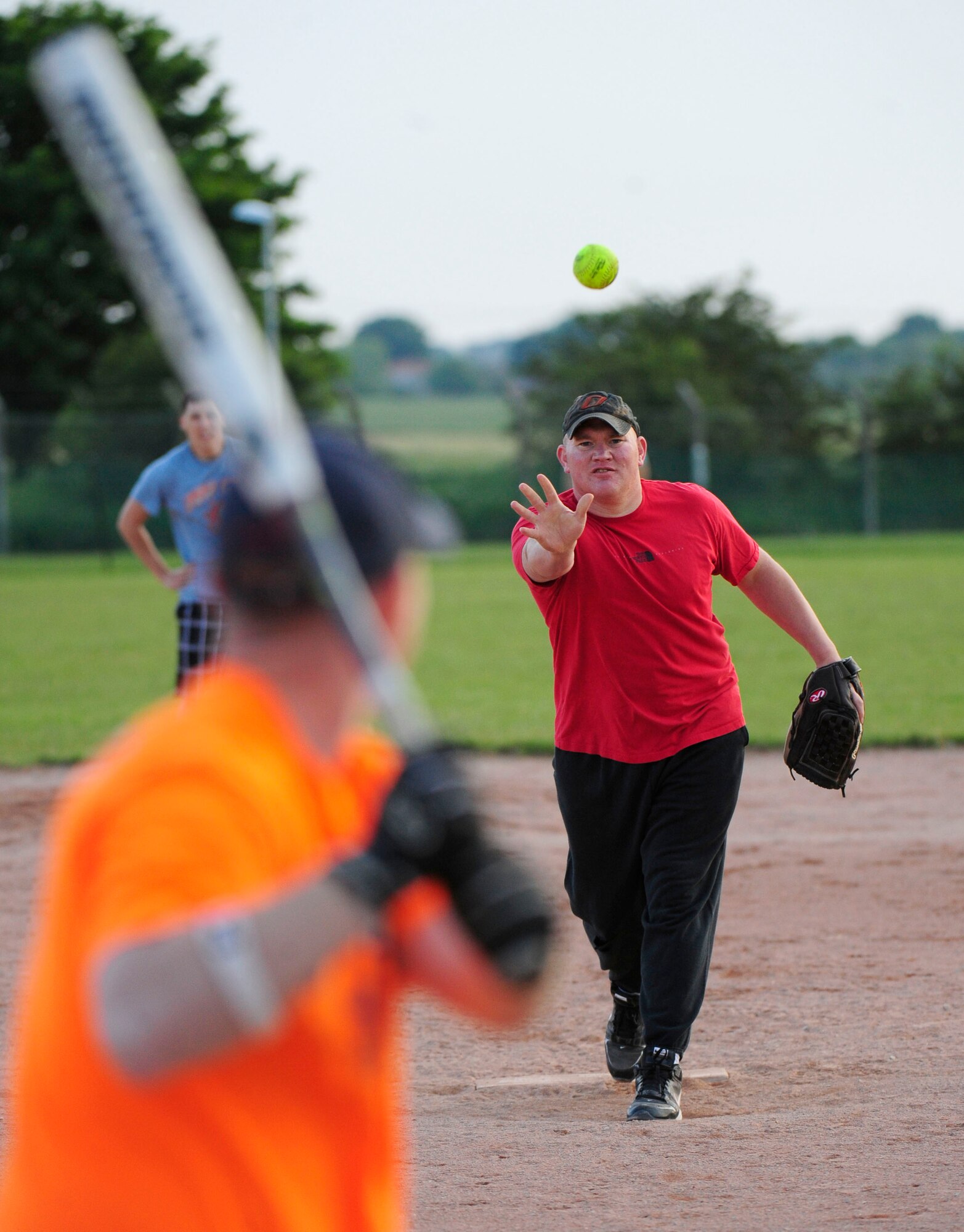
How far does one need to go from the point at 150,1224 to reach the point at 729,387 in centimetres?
5106

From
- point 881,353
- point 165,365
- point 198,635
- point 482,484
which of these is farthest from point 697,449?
point 881,353

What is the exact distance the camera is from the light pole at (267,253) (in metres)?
30.6

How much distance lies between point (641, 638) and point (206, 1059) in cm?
332

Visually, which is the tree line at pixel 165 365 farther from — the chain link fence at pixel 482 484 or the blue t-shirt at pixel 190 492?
the blue t-shirt at pixel 190 492

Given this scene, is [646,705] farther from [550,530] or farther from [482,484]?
[482,484]

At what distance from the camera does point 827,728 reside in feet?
16.7

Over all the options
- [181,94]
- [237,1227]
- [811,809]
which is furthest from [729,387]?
[237,1227]

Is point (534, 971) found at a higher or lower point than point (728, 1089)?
higher

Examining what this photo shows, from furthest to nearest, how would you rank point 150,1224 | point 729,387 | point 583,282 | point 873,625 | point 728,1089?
1. point 729,387
2. point 873,625
3. point 583,282
4. point 728,1089
5. point 150,1224

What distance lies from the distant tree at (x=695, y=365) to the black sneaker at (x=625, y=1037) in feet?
117

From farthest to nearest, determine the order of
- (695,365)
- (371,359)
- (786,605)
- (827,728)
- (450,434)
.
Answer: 1. (371,359)
2. (695,365)
3. (450,434)
4. (827,728)
5. (786,605)

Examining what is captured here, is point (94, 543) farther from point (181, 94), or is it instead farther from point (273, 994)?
point (273, 994)

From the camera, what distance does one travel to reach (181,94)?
1874 inches

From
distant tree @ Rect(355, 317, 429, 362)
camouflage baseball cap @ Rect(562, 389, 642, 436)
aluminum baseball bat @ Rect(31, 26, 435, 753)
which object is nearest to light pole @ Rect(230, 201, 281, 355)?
camouflage baseball cap @ Rect(562, 389, 642, 436)
